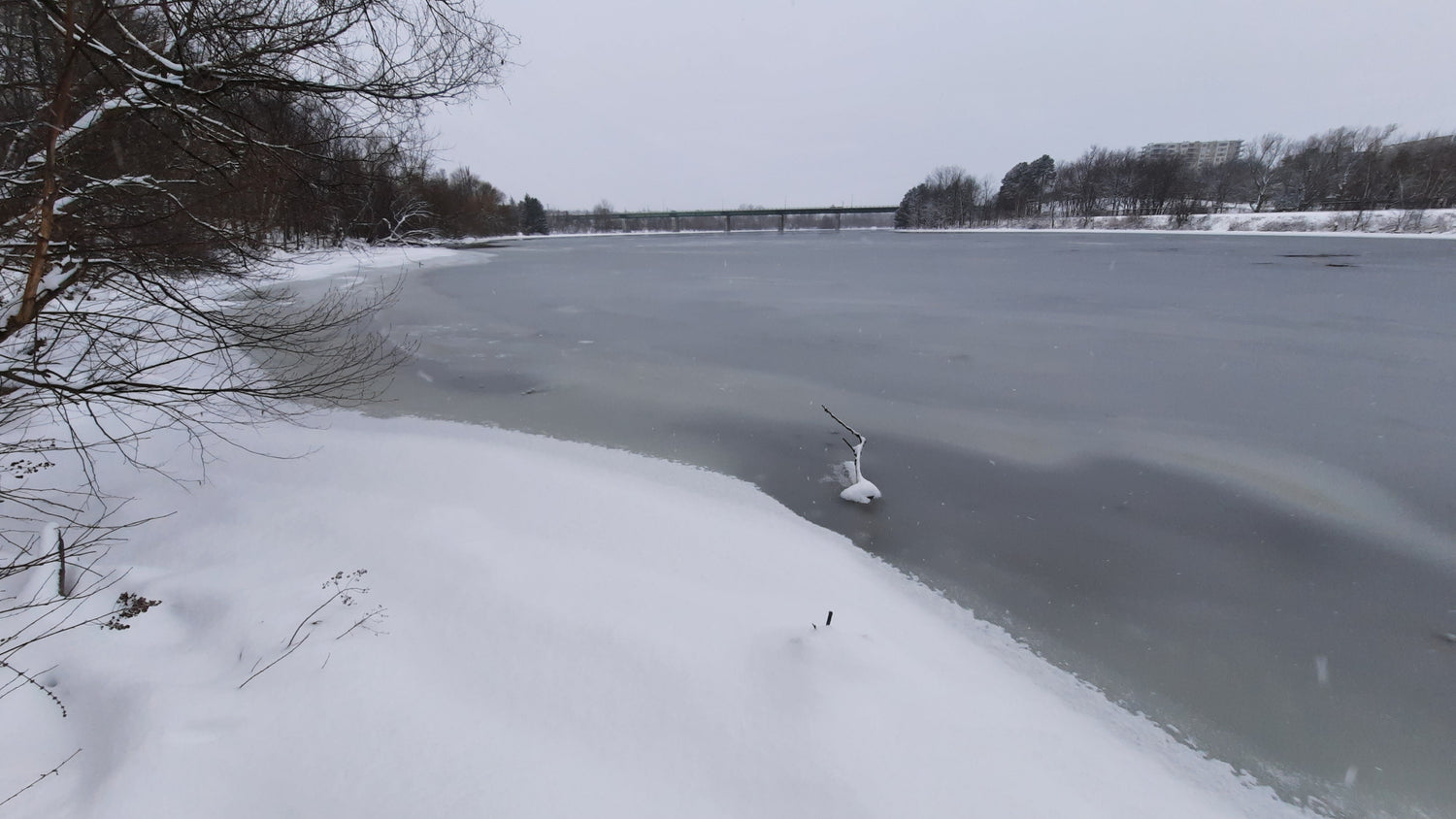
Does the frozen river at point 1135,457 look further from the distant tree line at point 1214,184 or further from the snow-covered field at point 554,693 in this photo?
the distant tree line at point 1214,184

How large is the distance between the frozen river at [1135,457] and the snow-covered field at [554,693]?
383 mm


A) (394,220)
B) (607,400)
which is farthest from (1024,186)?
(607,400)

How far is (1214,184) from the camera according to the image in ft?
207

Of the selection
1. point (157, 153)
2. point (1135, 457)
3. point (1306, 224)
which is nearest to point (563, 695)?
point (157, 153)

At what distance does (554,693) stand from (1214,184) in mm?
83997

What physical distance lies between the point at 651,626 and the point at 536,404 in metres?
4.27

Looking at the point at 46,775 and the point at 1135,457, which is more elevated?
the point at 46,775

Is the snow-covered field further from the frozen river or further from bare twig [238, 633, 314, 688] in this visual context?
the frozen river

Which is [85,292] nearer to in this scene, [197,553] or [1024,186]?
[197,553]

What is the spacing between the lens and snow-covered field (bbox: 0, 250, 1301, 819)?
207 centimetres

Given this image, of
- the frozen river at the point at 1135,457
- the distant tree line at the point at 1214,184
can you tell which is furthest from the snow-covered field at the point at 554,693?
the distant tree line at the point at 1214,184

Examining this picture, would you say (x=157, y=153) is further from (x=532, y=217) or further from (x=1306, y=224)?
(x=532, y=217)

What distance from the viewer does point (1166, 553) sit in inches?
149

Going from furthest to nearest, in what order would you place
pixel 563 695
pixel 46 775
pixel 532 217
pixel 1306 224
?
pixel 532 217 < pixel 1306 224 < pixel 563 695 < pixel 46 775
